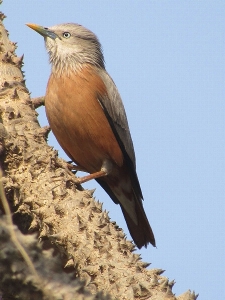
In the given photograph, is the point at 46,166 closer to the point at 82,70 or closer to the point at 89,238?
the point at 89,238

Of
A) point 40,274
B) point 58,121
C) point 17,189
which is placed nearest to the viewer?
point 40,274

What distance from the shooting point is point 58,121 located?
19.6 ft

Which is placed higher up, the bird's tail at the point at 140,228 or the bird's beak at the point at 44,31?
the bird's beak at the point at 44,31

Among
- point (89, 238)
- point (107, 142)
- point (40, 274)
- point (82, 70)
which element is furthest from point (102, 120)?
point (40, 274)

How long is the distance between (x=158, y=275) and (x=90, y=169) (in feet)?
10.7

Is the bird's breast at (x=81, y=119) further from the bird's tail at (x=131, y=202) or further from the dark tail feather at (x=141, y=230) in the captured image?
the dark tail feather at (x=141, y=230)

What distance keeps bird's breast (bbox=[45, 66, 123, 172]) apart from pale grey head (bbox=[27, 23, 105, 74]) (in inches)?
17.8

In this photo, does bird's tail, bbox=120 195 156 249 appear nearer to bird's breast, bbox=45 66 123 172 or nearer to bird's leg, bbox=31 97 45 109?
bird's breast, bbox=45 66 123 172

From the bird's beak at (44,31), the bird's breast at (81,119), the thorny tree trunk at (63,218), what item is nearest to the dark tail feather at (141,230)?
the bird's breast at (81,119)

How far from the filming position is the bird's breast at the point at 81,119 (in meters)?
5.96

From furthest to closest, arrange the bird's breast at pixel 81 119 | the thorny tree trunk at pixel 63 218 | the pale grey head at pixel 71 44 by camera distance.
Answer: the pale grey head at pixel 71 44 < the bird's breast at pixel 81 119 < the thorny tree trunk at pixel 63 218

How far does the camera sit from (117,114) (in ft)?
21.4

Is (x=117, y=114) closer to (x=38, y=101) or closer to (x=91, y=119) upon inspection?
(x=91, y=119)

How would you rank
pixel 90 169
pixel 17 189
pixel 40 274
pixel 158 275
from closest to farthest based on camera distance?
pixel 40 274
pixel 158 275
pixel 17 189
pixel 90 169
